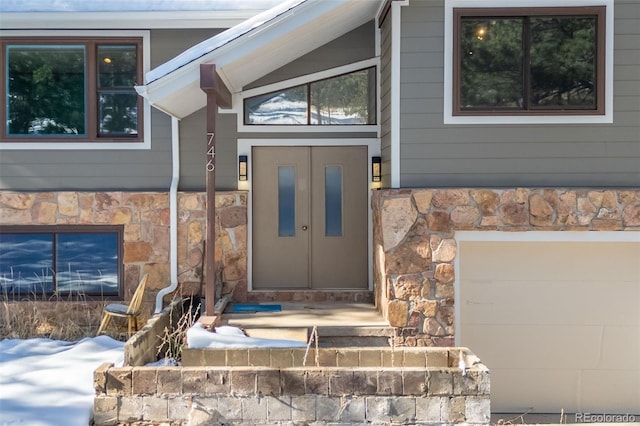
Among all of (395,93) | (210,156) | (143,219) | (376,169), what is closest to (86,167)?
(143,219)

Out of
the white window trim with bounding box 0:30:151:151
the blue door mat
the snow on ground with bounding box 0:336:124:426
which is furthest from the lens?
the white window trim with bounding box 0:30:151:151

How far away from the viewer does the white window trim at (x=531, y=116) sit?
6141 millimetres

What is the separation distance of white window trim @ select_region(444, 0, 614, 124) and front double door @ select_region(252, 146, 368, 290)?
181 centimetres

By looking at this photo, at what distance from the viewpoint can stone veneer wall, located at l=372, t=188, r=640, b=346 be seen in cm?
617

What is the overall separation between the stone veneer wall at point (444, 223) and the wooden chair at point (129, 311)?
296cm

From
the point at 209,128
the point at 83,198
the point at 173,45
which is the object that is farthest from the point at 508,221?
the point at 83,198

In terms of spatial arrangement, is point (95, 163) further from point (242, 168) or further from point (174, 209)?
point (242, 168)

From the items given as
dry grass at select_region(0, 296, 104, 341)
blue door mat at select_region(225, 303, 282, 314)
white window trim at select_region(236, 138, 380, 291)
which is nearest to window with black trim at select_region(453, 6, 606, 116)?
white window trim at select_region(236, 138, 380, 291)

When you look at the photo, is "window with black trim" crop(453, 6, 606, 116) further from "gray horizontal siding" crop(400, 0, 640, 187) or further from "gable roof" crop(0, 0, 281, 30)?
"gable roof" crop(0, 0, 281, 30)

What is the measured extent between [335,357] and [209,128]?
262 cm

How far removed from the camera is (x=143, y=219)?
24.3ft

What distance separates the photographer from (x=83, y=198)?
7.37 meters

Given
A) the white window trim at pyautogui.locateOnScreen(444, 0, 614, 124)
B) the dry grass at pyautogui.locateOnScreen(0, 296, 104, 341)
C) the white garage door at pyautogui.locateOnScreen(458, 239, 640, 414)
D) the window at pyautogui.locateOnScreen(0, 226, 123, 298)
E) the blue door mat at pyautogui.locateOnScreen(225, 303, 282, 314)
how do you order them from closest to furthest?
the white window trim at pyautogui.locateOnScreen(444, 0, 614, 124)
the white garage door at pyautogui.locateOnScreen(458, 239, 640, 414)
the blue door mat at pyautogui.locateOnScreen(225, 303, 282, 314)
the dry grass at pyautogui.locateOnScreen(0, 296, 104, 341)
the window at pyautogui.locateOnScreen(0, 226, 123, 298)

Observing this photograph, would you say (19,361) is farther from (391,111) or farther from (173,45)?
(391,111)
